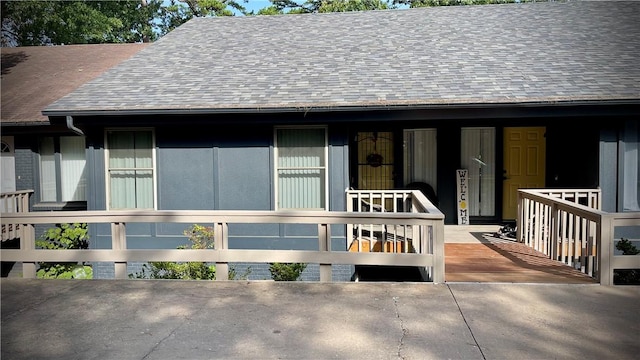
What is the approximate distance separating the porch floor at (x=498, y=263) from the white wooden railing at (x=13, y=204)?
9.04m

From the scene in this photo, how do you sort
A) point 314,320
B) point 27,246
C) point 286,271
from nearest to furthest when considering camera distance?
point 314,320
point 27,246
point 286,271

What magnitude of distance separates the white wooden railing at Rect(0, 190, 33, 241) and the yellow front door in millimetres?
10839

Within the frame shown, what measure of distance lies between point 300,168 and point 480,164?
14.9ft

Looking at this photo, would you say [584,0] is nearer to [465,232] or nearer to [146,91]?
[465,232]

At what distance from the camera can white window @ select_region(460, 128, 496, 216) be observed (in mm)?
11195

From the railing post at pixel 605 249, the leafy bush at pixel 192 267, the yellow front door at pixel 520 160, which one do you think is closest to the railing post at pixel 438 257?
the railing post at pixel 605 249

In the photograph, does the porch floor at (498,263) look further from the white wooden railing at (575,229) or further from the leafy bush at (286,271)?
the leafy bush at (286,271)

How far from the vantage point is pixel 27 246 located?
6.39 m

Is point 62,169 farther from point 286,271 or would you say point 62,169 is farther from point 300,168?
point 286,271

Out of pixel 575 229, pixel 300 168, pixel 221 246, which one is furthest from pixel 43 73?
pixel 575 229

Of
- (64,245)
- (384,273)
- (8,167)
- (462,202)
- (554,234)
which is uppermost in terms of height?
(8,167)

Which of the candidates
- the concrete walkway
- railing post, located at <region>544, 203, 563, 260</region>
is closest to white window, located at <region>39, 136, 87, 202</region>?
the concrete walkway

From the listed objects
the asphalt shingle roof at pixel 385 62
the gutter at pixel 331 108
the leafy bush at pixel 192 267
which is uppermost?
the asphalt shingle roof at pixel 385 62

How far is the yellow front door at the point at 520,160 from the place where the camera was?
11.1 metres
